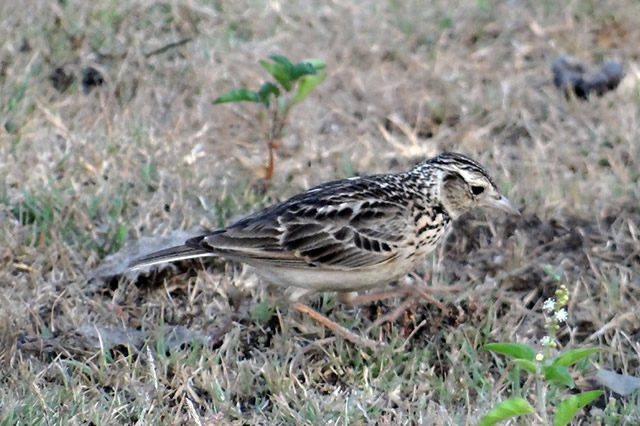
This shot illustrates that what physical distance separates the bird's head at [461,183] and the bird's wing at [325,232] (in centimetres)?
29

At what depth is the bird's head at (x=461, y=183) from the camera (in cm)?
579

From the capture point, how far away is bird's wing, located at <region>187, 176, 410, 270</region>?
543 centimetres

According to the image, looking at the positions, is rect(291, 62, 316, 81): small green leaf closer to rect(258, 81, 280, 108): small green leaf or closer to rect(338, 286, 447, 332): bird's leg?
rect(258, 81, 280, 108): small green leaf

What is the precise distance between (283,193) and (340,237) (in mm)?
1485

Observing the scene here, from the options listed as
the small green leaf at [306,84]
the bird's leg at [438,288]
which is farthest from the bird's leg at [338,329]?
the small green leaf at [306,84]

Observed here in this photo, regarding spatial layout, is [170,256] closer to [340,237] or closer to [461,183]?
[340,237]

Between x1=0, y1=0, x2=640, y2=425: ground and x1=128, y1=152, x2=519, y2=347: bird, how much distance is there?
27cm

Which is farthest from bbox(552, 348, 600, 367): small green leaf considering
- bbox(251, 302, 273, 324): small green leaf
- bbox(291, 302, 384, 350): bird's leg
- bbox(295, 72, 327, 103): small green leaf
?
bbox(295, 72, 327, 103): small green leaf

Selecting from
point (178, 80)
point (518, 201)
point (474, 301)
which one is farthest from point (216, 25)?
point (474, 301)

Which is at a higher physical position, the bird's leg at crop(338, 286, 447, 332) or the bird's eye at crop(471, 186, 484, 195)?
the bird's eye at crop(471, 186, 484, 195)

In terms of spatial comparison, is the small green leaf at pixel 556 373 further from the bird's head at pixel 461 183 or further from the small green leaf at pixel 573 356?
the bird's head at pixel 461 183

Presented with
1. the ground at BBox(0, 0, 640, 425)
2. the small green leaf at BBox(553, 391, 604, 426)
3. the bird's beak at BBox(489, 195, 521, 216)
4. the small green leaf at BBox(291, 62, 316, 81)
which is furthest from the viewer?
the small green leaf at BBox(291, 62, 316, 81)

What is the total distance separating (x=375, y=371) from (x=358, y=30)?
433cm

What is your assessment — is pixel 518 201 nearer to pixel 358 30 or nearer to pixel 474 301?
pixel 474 301
